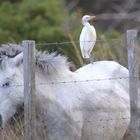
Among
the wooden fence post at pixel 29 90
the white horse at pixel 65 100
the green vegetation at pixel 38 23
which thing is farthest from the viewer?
the green vegetation at pixel 38 23

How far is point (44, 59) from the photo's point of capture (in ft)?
→ 25.7

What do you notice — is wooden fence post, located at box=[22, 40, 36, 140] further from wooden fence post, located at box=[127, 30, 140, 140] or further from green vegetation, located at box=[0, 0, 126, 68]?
green vegetation, located at box=[0, 0, 126, 68]

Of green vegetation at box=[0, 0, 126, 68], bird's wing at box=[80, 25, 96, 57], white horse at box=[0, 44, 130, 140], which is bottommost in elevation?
white horse at box=[0, 44, 130, 140]

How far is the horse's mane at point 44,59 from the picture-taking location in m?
7.79

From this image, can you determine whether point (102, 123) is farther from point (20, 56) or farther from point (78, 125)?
point (20, 56)

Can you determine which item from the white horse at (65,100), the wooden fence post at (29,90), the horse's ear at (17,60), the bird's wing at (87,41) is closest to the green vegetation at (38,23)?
the white horse at (65,100)

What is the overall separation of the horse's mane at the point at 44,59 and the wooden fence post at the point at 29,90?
400mm

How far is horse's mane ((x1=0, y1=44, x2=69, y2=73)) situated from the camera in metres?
7.79

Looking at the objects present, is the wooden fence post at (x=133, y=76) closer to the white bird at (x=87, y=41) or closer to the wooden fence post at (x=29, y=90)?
the white bird at (x=87, y=41)

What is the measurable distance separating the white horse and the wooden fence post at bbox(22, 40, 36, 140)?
19 centimetres

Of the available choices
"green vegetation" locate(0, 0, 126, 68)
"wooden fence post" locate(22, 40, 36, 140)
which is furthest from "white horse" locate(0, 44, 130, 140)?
"green vegetation" locate(0, 0, 126, 68)

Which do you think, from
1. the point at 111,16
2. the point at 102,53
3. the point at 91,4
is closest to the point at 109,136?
the point at 102,53

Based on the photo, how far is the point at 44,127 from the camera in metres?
7.60

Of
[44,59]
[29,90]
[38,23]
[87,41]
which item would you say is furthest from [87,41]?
[38,23]
